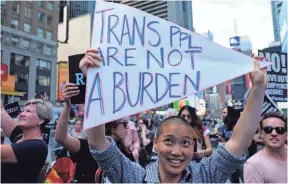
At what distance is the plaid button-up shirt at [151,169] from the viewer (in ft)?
Result: 5.74

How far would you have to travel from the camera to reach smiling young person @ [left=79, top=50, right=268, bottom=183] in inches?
68.7

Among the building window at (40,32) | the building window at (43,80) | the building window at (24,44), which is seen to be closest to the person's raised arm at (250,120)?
the building window at (24,44)

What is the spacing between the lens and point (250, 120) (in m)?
1.85

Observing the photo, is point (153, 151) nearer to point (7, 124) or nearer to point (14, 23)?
point (7, 124)

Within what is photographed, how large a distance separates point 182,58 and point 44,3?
50022 millimetres

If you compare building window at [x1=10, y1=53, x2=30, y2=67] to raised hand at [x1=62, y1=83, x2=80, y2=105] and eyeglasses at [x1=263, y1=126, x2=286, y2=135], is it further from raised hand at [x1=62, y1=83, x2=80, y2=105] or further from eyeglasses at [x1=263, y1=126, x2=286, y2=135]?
eyeglasses at [x1=263, y1=126, x2=286, y2=135]

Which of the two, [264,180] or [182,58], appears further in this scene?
[264,180]

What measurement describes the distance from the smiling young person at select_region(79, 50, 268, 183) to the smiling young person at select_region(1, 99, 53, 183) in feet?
2.54

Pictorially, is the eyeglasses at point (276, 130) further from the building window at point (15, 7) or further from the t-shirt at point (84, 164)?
the building window at point (15, 7)

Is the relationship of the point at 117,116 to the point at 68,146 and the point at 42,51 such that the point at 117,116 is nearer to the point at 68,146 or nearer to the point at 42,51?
the point at 68,146

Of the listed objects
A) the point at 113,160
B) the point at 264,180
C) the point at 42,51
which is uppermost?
the point at 42,51

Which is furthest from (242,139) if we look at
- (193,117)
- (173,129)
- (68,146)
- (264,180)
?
(193,117)

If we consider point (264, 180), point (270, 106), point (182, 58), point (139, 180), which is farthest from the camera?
point (270, 106)

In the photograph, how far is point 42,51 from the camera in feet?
144
